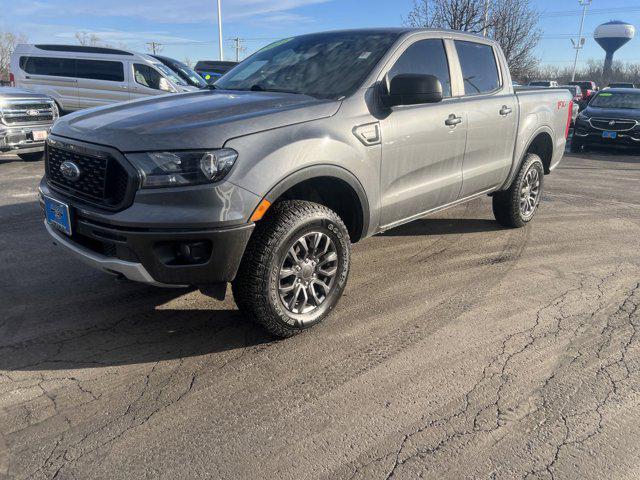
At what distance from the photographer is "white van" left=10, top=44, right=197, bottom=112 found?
42.2 ft

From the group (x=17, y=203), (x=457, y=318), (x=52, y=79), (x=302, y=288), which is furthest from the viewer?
(x=52, y=79)

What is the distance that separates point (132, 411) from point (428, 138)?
2742 mm

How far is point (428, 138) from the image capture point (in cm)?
392

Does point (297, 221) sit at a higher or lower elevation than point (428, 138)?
lower

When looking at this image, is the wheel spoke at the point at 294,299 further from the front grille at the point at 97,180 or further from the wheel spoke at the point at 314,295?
the front grille at the point at 97,180

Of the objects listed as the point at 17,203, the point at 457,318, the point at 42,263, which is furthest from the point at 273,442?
the point at 17,203

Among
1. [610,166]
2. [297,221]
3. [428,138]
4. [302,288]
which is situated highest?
[428,138]

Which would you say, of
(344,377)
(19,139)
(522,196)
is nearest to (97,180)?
(344,377)

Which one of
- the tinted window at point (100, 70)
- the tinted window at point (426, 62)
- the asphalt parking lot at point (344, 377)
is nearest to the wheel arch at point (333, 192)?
the asphalt parking lot at point (344, 377)

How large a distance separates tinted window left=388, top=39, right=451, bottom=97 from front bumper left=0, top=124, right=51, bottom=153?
737 centimetres

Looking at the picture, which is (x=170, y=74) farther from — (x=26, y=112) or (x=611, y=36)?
(x=611, y=36)

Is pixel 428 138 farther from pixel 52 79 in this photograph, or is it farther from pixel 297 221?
pixel 52 79

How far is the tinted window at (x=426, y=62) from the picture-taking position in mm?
3867

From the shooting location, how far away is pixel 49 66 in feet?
43.4
